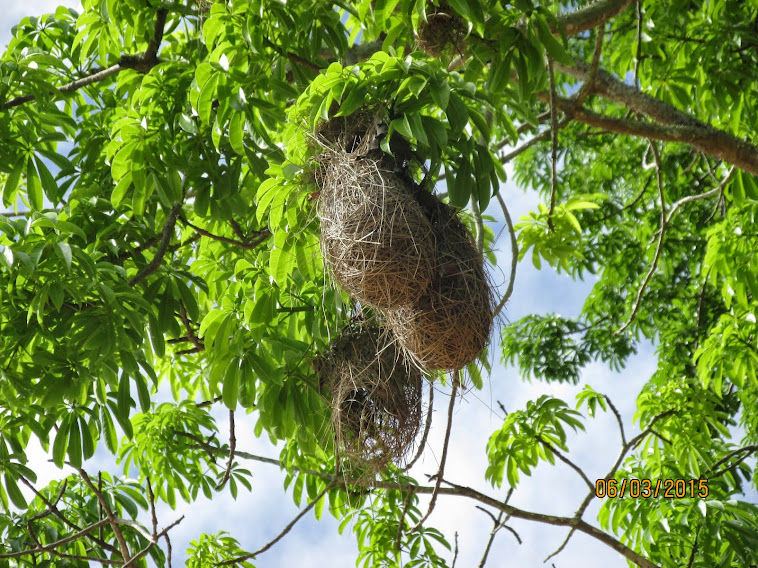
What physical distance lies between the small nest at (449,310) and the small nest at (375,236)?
0.05 metres

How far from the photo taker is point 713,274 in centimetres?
435

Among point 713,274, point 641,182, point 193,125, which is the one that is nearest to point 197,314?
point 193,125

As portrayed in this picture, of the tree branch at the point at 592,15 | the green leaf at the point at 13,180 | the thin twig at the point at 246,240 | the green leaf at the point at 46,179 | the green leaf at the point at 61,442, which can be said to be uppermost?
the tree branch at the point at 592,15

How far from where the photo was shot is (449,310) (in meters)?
2.24

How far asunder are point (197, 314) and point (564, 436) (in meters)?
1.79

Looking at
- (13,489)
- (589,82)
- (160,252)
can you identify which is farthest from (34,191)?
(589,82)

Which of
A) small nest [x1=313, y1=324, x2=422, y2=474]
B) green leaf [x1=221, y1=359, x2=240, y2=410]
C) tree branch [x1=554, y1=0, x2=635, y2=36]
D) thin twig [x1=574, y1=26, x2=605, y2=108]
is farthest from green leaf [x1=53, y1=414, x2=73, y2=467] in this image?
tree branch [x1=554, y1=0, x2=635, y2=36]

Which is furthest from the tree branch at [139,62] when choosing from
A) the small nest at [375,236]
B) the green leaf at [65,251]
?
the small nest at [375,236]

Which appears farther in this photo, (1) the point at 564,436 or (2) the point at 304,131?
(1) the point at 564,436

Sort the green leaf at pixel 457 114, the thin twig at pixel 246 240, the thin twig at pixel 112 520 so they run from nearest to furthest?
the green leaf at pixel 457 114
the thin twig at pixel 112 520
the thin twig at pixel 246 240

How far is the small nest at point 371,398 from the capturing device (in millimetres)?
2639

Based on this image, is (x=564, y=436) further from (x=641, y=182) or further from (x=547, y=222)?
(x=641, y=182)

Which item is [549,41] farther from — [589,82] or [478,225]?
[589,82]

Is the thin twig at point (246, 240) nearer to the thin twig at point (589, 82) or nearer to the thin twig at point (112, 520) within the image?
the thin twig at point (112, 520)
